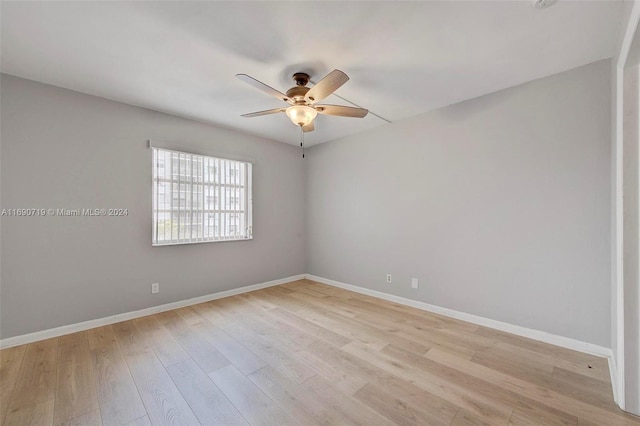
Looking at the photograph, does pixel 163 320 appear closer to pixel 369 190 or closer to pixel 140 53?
pixel 140 53

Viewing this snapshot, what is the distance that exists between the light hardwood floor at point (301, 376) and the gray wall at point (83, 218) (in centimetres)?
39

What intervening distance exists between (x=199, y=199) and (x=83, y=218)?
1.26 meters

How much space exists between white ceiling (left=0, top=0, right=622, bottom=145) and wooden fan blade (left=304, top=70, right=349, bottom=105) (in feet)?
0.99

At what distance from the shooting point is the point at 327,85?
6.59 feet

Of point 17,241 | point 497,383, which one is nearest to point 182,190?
point 17,241

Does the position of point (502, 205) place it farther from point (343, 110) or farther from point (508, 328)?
point (343, 110)

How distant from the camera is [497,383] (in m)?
1.87

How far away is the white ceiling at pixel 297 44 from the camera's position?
167 cm

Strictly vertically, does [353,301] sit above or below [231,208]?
below

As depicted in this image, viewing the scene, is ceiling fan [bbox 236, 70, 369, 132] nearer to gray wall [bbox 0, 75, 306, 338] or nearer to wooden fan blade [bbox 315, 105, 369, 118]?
wooden fan blade [bbox 315, 105, 369, 118]

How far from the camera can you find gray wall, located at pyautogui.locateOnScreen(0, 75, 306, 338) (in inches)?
96.1

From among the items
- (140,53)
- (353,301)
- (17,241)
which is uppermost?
(140,53)

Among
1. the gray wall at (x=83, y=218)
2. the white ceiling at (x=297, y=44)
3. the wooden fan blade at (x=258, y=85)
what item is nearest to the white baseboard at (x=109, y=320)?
the gray wall at (x=83, y=218)

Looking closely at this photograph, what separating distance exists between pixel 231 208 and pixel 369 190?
2202mm
